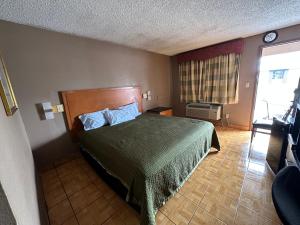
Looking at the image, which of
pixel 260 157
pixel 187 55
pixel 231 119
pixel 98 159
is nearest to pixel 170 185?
pixel 98 159

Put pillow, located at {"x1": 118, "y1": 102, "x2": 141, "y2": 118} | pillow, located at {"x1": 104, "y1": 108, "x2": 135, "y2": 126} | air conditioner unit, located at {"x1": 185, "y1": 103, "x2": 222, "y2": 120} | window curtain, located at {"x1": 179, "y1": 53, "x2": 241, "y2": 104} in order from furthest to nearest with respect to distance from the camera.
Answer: air conditioner unit, located at {"x1": 185, "y1": 103, "x2": 222, "y2": 120} → window curtain, located at {"x1": 179, "y1": 53, "x2": 241, "y2": 104} → pillow, located at {"x1": 118, "y1": 102, "x2": 141, "y2": 118} → pillow, located at {"x1": 104, "y1": 108, "x2": 135, "y2": 126}

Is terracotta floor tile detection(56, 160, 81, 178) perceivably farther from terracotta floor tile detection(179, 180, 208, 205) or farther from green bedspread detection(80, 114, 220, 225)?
terracotta floor tile detection(179, 180, 208, 205)

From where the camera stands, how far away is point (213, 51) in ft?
10.6

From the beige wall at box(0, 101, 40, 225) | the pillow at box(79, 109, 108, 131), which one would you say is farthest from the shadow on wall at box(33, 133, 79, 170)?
the beige wall at box(0, 101, 40, 225)

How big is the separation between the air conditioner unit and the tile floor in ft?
4.71

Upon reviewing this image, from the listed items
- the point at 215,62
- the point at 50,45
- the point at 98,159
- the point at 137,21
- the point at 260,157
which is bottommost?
the point at 260,157

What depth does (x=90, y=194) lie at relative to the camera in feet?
5.19

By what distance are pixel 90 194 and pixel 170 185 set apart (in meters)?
0.98

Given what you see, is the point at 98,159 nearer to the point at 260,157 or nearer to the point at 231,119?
the point at 260,157

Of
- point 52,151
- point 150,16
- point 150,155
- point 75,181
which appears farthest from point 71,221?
point 150,16

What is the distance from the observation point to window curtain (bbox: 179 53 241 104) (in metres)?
3.11

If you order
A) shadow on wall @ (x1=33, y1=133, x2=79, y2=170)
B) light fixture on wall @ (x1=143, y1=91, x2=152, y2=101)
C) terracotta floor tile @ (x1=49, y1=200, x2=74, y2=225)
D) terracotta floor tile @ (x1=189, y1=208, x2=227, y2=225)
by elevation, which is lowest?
terracotta floor tile @ (x1=189, y1=208, x2=227, y2=225)

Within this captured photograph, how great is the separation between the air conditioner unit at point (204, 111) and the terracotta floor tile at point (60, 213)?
3.35 metres

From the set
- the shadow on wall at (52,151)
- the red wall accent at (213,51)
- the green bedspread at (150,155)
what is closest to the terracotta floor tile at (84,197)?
the green bedspread at (150,155)
